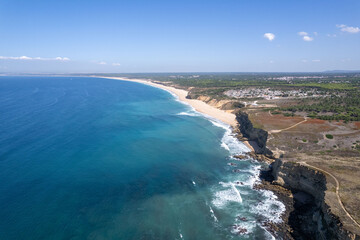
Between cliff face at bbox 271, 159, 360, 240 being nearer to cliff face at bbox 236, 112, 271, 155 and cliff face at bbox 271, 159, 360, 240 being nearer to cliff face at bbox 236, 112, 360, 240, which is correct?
cliff face at bbox 236, 112, 360, 240

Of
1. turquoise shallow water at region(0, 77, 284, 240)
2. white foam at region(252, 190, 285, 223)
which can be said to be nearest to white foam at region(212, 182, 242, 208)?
turquoise shallow water at region(0, 77, 284, 240)

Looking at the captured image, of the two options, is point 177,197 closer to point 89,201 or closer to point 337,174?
point 89,201

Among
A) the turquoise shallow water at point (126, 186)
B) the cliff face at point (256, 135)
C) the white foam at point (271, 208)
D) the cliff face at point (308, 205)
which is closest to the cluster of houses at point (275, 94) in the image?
the cliff face at point (256, 135)

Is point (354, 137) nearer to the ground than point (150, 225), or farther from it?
farther from it

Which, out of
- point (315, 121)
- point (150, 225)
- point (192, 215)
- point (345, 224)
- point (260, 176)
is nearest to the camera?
point (345, 224)

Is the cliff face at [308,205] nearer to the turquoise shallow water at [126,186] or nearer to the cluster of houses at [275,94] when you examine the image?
the turquoise shallow water at [126,186]

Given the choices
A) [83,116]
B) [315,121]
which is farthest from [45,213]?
[315,121]
